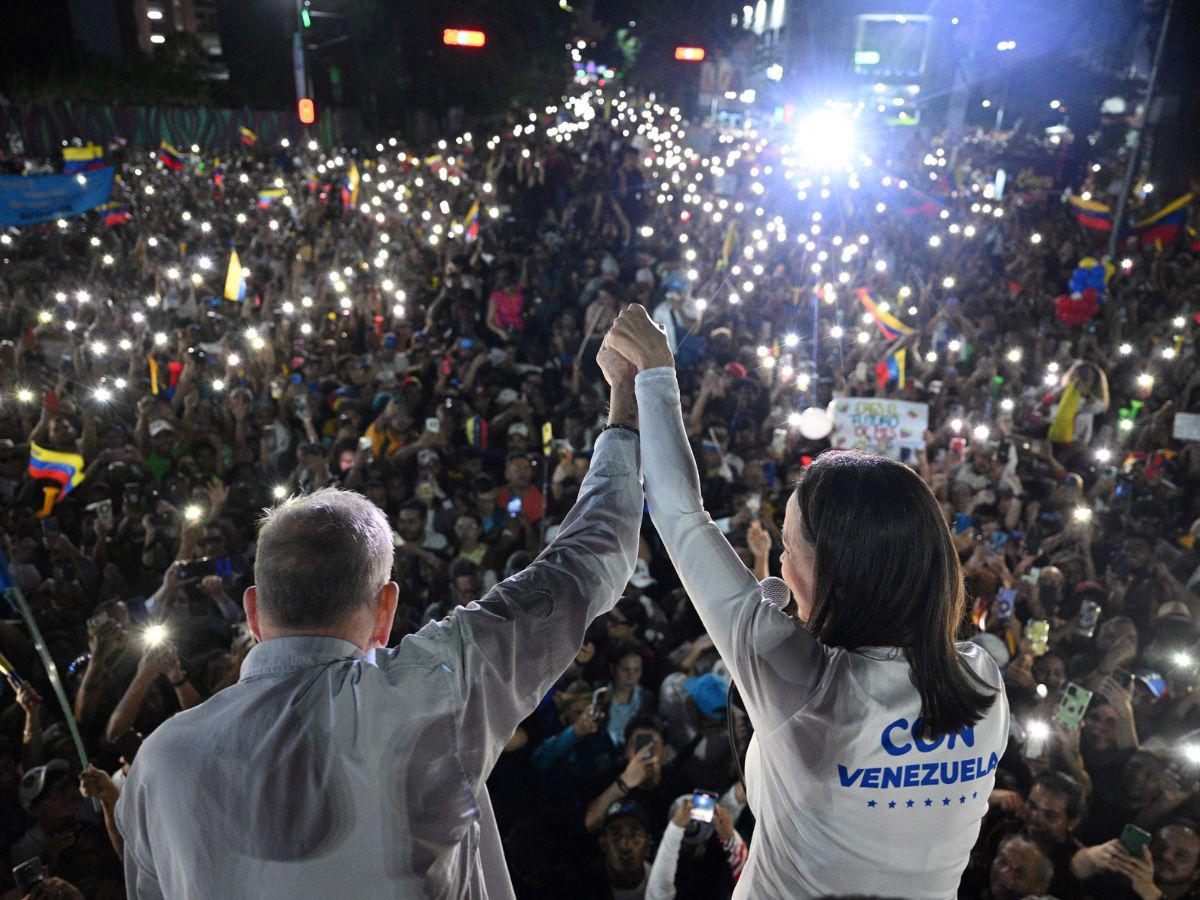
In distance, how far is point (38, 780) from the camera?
3488mm

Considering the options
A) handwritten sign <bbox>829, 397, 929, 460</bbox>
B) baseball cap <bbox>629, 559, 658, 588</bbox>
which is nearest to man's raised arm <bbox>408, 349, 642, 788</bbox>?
baseball cap <bbox>629, 559, 658, 588</bbox>

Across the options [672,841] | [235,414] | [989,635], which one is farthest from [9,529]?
[989,635]

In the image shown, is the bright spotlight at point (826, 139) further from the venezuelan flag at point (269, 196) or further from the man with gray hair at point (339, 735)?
the man with gray hair at point (339, 735)

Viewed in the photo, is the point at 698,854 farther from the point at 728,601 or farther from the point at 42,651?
the point at 42,651

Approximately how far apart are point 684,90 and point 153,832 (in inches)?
2358

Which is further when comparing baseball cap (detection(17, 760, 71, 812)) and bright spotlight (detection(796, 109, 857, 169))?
bright spotlight (detection(796, 109, 857, 169))

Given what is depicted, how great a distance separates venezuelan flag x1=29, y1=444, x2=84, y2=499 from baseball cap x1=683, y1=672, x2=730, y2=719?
15.9ft

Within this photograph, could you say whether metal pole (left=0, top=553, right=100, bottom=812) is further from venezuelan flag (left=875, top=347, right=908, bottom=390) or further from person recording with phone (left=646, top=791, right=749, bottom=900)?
venezuelan flag (left=875, top=347, right=908, bottom=390)

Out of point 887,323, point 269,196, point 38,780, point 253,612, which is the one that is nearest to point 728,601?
Answer: point 253,612

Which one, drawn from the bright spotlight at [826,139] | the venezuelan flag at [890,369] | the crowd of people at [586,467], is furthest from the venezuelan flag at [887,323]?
Answer: the bright spotlight at [826,139]

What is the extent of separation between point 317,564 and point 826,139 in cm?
3493

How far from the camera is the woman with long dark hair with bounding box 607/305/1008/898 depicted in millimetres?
1343

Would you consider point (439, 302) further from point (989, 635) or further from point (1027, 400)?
point (989, 635)

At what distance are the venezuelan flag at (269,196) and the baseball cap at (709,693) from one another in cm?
1569
